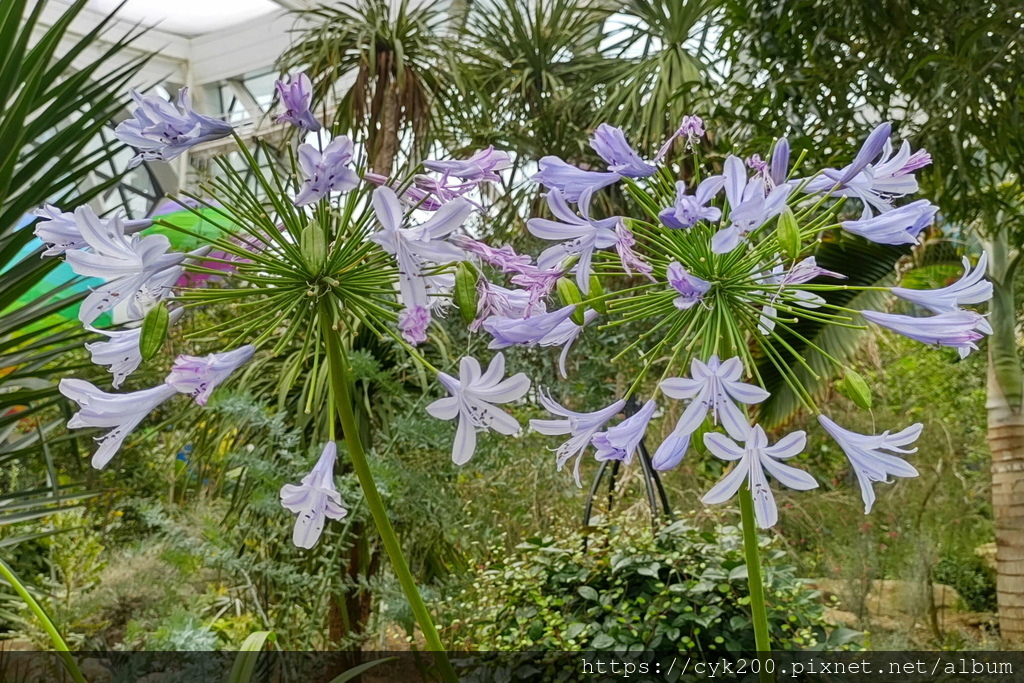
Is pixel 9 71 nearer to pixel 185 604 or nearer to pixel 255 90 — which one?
pixel 185 604

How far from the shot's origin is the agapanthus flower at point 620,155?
723 mm

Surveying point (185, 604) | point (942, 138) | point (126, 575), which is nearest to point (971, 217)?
point (942, 138)

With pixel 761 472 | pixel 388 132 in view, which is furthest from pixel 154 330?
pixel 388 132

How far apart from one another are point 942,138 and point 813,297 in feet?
6.71

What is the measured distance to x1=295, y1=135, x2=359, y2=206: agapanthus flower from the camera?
63 centimetres

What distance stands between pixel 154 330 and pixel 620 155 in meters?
0.42

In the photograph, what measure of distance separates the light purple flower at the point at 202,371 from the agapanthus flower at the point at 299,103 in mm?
207

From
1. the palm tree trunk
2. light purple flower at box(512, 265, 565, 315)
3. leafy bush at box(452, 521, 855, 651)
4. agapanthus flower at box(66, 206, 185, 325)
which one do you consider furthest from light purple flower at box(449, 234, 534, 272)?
the palm tree trunk

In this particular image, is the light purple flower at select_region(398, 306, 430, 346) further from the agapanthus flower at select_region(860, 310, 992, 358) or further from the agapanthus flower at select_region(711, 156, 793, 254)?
the agapanthus flower at select_region(860, 310, 992, 358)

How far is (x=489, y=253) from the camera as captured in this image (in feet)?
2.49

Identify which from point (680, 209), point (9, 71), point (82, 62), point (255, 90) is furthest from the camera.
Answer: point (255, 90)

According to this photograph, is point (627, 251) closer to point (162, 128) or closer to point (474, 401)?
point (474, 401)

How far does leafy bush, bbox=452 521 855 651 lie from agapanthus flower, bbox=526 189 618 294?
113 cm

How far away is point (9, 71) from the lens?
1374 mm
